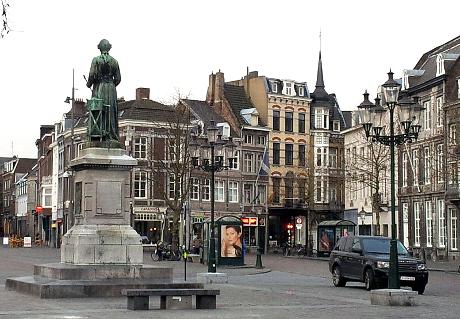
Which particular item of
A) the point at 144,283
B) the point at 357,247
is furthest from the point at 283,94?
the point at 144,283

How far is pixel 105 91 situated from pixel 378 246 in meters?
9.95

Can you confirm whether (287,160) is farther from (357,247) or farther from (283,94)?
(357,247)

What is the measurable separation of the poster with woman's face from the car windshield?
16.7 metres

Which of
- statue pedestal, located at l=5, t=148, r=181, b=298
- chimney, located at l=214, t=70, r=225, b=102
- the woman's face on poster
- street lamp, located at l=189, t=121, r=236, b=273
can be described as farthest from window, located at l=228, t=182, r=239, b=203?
statue pedestal, located at l=5, t=148, r=181, b=298

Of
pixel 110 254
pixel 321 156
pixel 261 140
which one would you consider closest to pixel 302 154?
pixel 321 156

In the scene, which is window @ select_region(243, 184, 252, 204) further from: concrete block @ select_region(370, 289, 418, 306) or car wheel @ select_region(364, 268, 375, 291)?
concrete block @ select_region(370, 289, 418, 306)

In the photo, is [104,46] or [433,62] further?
[433,62]

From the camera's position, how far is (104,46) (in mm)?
26438

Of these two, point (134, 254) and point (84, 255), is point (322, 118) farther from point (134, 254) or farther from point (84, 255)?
point (84, 255)

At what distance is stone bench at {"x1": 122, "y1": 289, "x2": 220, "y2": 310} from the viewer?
1855 cm

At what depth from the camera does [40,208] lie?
92812 millimetres

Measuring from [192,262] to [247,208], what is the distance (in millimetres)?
32978

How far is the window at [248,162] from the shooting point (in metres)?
83.4

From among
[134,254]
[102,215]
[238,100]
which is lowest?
[134,254]
